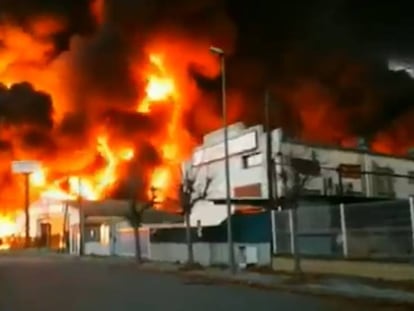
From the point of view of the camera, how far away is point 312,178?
53031 mm

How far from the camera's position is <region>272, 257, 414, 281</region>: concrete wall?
74.2 ft

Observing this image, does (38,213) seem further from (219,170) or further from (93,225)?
(219,170)

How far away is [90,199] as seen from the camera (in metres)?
76.2

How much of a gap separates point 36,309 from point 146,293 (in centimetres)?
505

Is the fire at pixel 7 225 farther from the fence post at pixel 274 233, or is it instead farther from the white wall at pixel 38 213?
the fence post at pixel 274 233

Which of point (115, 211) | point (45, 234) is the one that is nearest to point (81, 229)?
point (115, 211)

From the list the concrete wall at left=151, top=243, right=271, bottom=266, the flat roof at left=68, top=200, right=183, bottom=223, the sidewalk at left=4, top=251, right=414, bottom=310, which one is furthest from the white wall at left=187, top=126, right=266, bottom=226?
the sidewalk at left=4, top=251, right=414, bottom=310

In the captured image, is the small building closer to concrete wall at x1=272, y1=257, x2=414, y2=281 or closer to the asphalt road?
concrete wall at x1=272, y1=257, x2=414, y2=281

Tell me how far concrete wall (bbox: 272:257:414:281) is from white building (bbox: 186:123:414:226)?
23.7m

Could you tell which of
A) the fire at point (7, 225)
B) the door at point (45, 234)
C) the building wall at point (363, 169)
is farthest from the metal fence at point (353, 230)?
the fire at point (7, 225)

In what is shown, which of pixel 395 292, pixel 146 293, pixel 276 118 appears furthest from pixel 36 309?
pixel 276 118

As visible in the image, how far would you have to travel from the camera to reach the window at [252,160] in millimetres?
57812

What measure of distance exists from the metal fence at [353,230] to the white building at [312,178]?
2394cm

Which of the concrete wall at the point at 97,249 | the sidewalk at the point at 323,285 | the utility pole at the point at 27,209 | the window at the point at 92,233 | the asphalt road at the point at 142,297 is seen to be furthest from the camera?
the utility pole at the point at 27,209
